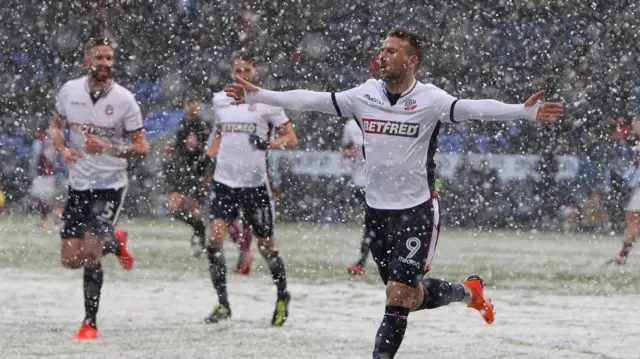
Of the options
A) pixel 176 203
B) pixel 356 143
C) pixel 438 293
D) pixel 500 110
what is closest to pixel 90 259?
pixel 438 293

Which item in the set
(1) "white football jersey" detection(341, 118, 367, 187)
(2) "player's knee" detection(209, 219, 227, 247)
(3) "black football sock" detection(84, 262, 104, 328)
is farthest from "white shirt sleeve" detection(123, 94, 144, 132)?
(1) "white football jersey" detection(341, 118, 367, 187)

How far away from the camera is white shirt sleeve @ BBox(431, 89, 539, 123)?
Result: 6.70m

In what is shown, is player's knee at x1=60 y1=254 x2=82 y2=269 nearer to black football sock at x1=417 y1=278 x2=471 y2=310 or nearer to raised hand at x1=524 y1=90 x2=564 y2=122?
black football sock at x1=417 y1=278 x2=471 y2=310

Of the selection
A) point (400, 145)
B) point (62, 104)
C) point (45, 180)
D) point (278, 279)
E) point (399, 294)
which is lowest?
point (45, 180)

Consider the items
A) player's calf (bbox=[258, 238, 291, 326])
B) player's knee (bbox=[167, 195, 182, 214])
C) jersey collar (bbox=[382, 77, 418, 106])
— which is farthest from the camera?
player's knee (bbox=[167, 195, 182, 214])

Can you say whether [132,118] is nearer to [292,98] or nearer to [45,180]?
[292,98]

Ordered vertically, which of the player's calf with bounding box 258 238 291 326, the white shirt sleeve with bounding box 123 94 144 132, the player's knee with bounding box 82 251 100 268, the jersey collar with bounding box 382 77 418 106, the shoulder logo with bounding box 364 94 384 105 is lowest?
the player's calf with bounding box 258 238 291 326

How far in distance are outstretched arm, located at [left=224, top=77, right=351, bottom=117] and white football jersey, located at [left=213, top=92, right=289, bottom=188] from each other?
313 cm

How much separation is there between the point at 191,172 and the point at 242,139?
5.35 m

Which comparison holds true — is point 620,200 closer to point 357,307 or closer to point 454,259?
point 454,259

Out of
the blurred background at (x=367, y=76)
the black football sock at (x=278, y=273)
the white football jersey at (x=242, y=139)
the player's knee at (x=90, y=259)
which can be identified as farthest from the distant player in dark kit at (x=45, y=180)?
the player's knee at (x=90, y=259)

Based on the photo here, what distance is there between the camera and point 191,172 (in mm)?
15812

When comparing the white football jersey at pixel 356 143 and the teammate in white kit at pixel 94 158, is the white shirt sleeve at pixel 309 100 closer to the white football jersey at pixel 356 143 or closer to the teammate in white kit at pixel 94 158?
the teammate in white kit at pixel 94 158

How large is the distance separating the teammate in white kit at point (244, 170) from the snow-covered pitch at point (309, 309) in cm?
48
